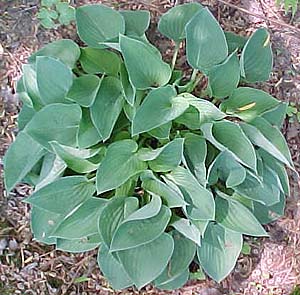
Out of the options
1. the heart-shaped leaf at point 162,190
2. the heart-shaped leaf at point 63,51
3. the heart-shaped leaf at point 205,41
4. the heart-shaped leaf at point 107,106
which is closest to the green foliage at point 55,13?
the heart-shaped leaf at point 63,51

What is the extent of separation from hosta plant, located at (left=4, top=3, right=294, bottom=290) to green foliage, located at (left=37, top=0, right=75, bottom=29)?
24cm

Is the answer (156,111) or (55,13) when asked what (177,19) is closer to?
(156,111)

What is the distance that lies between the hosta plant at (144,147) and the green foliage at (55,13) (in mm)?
242

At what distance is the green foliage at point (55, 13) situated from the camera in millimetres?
1720

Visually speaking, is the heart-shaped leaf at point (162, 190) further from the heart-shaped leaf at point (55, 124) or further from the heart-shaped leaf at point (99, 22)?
the heart-shaped leaf at point (99, 22)

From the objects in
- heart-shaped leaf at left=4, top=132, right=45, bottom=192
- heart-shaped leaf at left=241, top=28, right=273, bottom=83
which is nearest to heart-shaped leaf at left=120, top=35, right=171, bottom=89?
heart-shaped leaf at left=241, top=28, right=273, bottom=83

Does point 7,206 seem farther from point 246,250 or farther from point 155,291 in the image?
point 246,250

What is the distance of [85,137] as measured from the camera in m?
1.42

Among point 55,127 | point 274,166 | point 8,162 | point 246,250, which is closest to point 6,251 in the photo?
point 8,162

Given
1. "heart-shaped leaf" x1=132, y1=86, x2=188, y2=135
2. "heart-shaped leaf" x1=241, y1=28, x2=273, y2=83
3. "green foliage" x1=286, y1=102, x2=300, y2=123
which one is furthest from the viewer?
"green foliage" x1=286, y1=102, x2=300, y2=123

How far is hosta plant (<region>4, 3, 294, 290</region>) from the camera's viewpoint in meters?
1.39

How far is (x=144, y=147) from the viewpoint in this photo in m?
1.52

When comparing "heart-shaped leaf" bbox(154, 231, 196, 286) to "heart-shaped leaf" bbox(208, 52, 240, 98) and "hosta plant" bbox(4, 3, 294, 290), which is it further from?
"heart-shaped leaf" bbox(208, 52, 240, 98)

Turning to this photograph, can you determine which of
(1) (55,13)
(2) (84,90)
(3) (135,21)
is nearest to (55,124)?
(2) (84,90)
